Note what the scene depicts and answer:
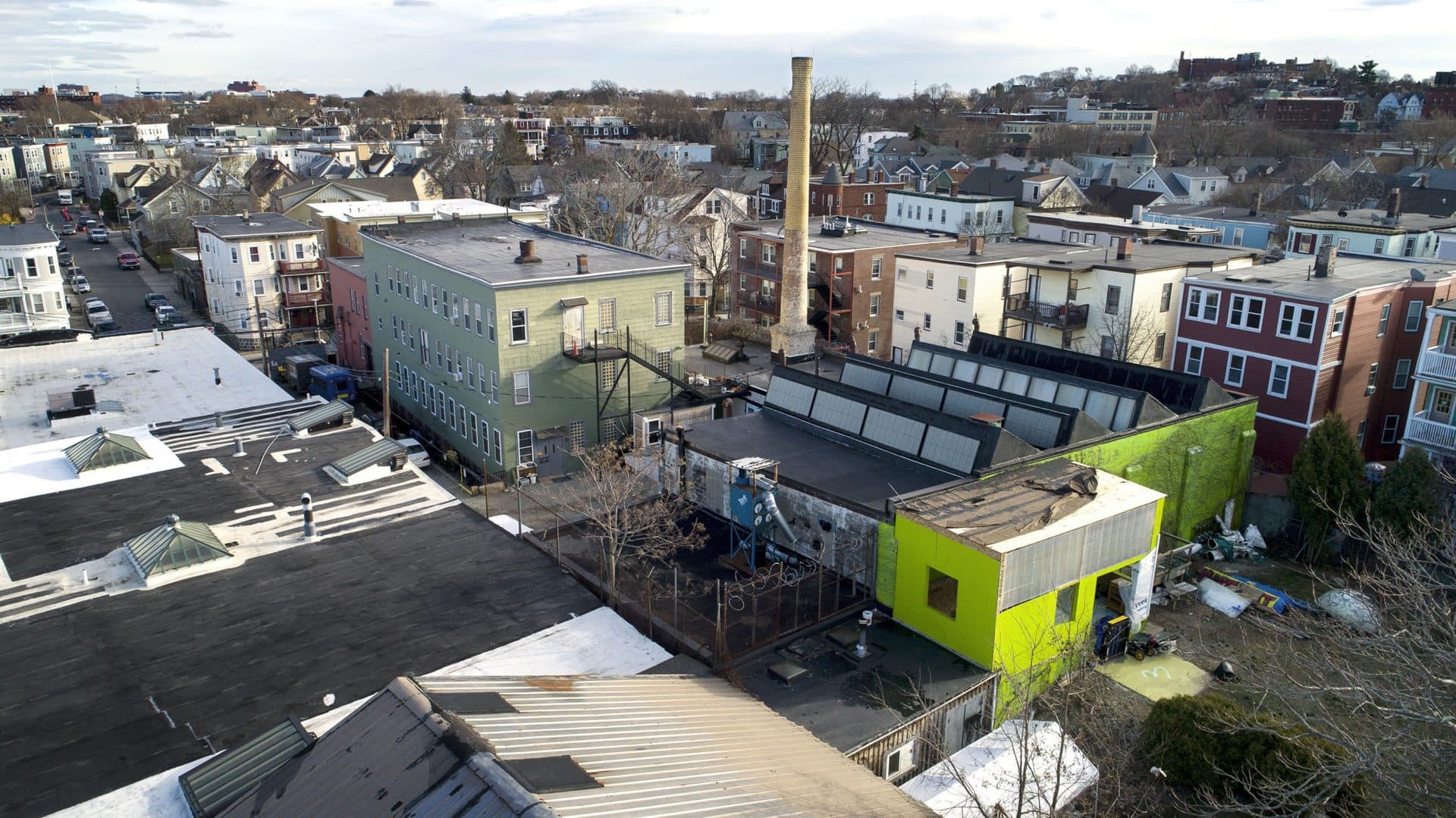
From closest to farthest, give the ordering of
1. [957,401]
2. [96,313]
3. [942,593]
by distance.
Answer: [942,593] → [957,401] → [96,313]

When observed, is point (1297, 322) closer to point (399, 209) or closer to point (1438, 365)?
point (1438, 365)

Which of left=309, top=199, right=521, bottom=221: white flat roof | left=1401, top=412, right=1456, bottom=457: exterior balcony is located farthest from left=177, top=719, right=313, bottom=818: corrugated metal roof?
left=309, top=199, right=521, bottom=221: white flat roof

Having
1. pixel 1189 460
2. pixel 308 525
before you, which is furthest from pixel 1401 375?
pixel 308 525

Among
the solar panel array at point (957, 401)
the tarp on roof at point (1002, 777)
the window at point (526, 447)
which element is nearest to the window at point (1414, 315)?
the solar panel array at point (957, 401)

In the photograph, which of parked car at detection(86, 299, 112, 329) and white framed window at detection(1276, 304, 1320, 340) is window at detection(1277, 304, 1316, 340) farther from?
parked car at detection(86, 299, 112, 329)

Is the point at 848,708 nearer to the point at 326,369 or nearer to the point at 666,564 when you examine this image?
the point at 666,564

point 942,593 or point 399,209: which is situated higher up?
point 399,209
